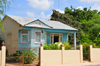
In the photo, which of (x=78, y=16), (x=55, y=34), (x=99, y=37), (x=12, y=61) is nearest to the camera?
(x=12, y=61)

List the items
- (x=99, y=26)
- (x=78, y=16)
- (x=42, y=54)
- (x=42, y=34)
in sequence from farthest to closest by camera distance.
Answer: (x=78, y=16)
(x=99, y=26)
(x=42, y=34)
(x=42, y=54)

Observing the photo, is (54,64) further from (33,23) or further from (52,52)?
(33,23)

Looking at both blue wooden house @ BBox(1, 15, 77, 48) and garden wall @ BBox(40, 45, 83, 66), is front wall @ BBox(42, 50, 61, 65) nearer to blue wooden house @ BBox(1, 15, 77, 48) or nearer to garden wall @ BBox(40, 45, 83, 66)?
garden wall @ BBox(40, 45, 83, 66)

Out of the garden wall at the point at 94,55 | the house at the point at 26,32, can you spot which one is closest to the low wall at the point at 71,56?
the garden wall at the point at 94,55

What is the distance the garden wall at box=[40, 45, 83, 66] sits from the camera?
32.8 feet

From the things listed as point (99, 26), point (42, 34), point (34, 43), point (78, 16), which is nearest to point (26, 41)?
point (34, 43)

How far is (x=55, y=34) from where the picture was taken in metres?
17.2

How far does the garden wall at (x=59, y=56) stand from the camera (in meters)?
9.99

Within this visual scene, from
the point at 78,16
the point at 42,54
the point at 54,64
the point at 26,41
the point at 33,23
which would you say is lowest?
the point at 54,64

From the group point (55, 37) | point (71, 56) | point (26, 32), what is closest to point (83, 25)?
point (55, 37)

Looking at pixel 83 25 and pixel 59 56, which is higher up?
pixel 83 25

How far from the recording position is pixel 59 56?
10.6 meters

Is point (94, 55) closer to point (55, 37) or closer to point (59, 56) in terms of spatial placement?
point (59, 56)

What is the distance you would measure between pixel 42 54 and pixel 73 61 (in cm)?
302
